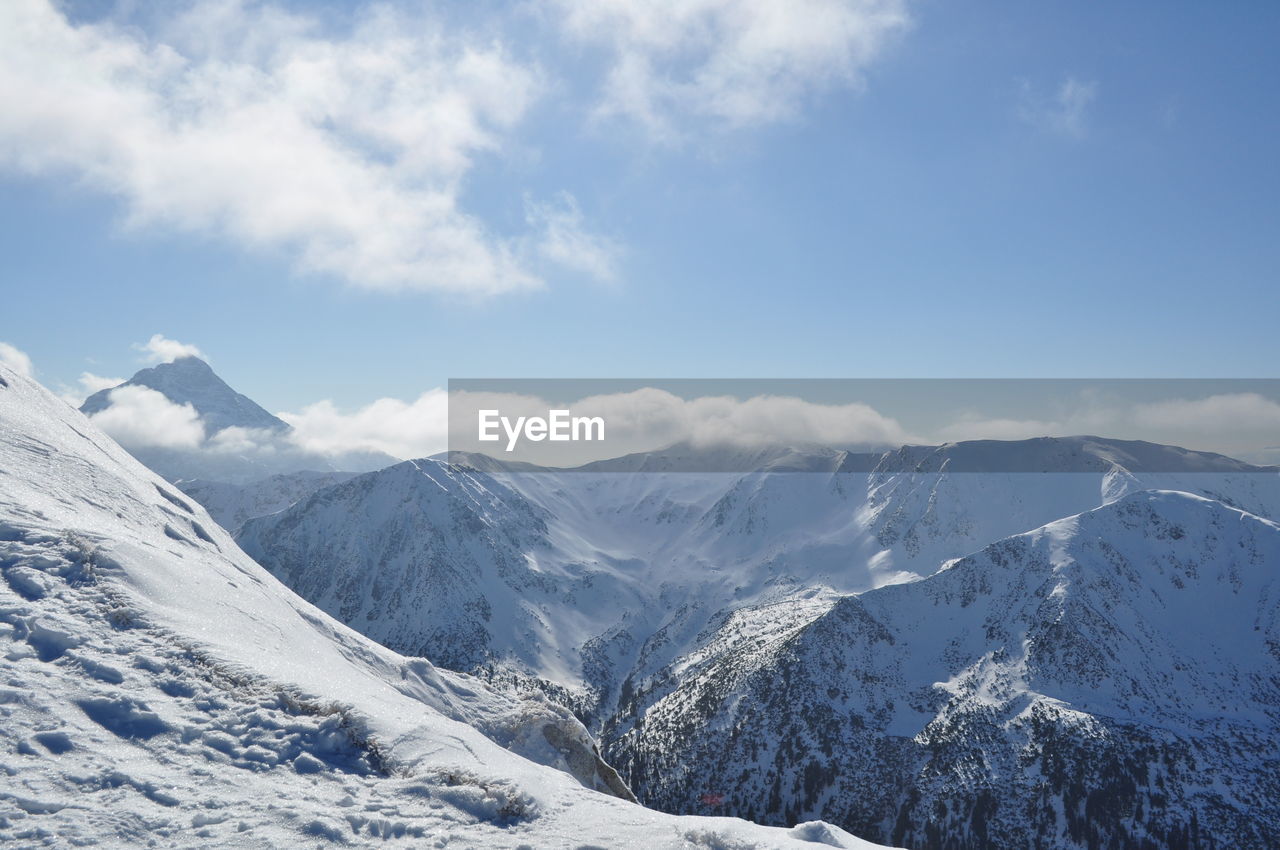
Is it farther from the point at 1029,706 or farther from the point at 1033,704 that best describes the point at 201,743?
the point at 1033,704

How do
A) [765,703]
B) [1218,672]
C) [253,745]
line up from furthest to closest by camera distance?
[765,703], [1218,672], [253,745]

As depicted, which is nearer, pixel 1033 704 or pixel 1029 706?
pixel 1033 704

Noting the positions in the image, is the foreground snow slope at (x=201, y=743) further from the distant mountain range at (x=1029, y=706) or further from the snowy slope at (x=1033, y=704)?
the snowy slope at (x=1033, y=704)

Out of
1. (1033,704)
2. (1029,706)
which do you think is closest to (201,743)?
(1029,706)

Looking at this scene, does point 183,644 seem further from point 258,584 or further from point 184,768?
point 258,584

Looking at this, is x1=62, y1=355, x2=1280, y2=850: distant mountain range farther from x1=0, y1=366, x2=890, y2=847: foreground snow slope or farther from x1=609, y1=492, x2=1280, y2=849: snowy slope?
x1=0, y1=366, x2=890, y2=847: foreground snow slope

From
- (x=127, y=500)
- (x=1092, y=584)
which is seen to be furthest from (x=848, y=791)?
(x=127, y=500)

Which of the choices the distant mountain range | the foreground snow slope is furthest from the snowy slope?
the foreground snow slope
